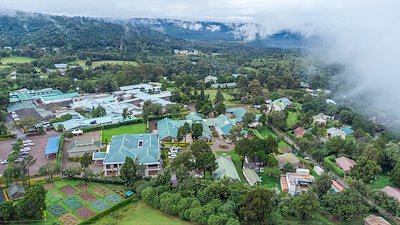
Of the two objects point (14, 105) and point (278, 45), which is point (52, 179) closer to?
point (14, 105)

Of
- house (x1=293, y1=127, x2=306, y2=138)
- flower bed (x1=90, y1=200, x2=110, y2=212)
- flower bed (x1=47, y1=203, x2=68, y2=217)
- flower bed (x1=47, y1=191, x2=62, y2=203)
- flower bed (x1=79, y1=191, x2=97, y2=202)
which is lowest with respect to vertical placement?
house (x1=293, y1=127, x2=306, y2=138)

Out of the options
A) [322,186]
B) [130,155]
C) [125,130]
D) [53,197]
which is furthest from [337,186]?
[125,130]

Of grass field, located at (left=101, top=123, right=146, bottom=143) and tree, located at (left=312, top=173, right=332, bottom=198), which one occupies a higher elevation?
tree, located at (left=312, top=173, right=332, bottom=198)

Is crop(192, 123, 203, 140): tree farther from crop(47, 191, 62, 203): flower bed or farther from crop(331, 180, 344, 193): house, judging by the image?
crop(47, 191, 62, 203): flower bed

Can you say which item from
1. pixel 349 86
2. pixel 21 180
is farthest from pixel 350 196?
pixel 349 86

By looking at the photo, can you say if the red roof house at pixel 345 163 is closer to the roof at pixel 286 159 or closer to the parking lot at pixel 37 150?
the roof at pixel 286 159

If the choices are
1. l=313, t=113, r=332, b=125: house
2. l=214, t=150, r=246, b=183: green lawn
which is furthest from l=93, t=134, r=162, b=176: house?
l=313, t=113, r=332, b=125: house
